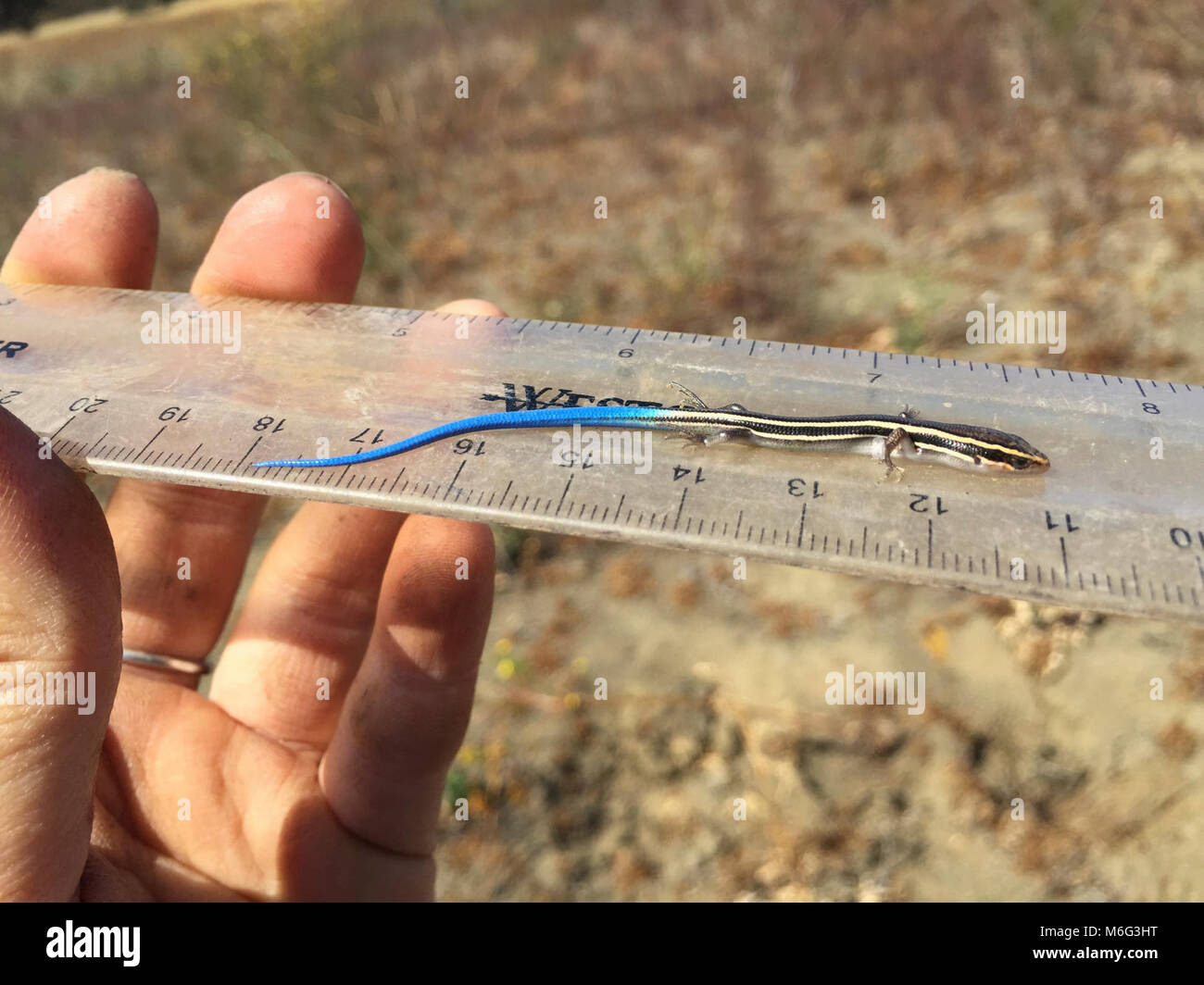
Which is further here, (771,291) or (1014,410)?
(771,291)

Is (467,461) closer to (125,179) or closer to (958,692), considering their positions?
(125,179)

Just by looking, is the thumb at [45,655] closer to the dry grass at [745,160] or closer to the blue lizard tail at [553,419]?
the blue lizard tail at [553,419]

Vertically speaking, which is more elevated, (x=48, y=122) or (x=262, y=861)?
(x=48, y=122)

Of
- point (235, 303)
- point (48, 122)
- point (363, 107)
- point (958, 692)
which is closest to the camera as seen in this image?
point (235, 303)

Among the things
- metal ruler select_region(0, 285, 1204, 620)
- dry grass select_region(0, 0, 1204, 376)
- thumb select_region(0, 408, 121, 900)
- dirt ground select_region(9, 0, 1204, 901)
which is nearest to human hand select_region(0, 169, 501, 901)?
thumb select_region(0, 408, 121, 900)

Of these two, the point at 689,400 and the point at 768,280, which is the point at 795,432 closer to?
the point at 689,400
